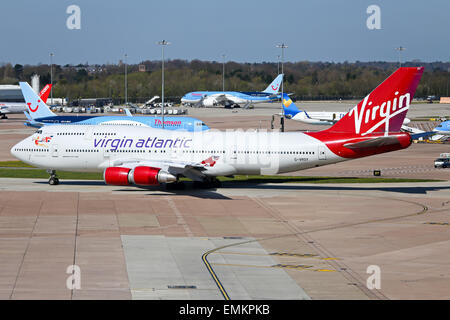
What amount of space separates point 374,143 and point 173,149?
15.9 meters

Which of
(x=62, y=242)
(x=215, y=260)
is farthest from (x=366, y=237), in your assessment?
(x=62, y=242)

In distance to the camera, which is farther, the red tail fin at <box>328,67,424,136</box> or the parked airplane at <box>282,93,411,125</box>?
the parked airplane at <box>282,93,411,125</box>

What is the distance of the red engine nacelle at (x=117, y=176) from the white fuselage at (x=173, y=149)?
291cm

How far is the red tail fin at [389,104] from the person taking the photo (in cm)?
5025

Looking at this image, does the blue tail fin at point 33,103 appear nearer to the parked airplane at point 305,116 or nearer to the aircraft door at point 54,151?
the parked airplane at point 305,116

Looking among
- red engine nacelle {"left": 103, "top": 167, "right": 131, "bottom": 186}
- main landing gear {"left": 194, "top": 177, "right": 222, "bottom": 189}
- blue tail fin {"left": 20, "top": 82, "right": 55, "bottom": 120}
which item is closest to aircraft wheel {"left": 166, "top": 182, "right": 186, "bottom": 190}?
main landing gear {"left": 194, "top": 177, "right": 222, "bottom": 189}

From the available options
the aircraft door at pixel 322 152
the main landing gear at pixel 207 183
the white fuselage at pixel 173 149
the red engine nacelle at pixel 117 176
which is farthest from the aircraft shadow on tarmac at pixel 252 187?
the aircraft door at pixel 322 152

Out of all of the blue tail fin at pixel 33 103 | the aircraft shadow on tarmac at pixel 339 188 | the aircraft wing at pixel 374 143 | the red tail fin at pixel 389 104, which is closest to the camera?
the aircraft wing at pixel 374 143

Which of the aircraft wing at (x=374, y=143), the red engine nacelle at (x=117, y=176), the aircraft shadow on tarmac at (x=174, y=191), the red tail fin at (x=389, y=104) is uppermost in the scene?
the red tail fin at (x=389, y=104)

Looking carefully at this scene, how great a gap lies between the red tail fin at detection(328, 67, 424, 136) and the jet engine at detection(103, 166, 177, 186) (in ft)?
50.2

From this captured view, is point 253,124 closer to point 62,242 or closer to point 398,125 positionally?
point 398,125

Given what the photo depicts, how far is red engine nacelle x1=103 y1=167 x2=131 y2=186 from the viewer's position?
1978 inches

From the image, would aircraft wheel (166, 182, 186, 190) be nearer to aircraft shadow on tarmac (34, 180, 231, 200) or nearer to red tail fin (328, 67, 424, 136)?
aircraft shadow on tarmac (34, 180, 231, 200)

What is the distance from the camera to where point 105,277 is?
28.5 metres
